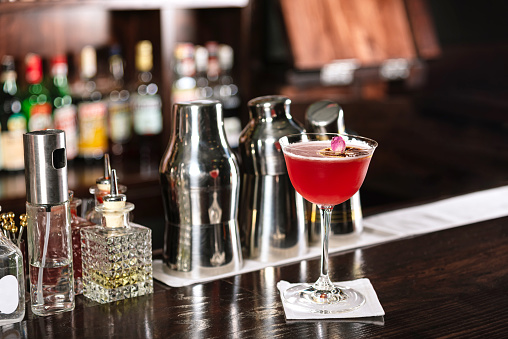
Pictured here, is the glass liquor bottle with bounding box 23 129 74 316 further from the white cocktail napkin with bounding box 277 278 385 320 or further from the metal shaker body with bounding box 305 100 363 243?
the metal shaker body with bounding box 305 100 363 243

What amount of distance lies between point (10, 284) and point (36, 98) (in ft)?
5.87

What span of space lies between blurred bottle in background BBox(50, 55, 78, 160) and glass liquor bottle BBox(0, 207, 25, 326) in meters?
1.69

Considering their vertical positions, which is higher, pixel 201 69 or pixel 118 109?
pixel 201 69

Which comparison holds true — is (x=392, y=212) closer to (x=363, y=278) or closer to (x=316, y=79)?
(x=363, y=278)

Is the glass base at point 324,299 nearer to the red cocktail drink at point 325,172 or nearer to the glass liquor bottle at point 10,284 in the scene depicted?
the red cocktail drink at point 325,172

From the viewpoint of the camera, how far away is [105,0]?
2426 millimetres

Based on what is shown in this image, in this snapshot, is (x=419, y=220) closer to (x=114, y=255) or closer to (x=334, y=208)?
(x=334, y=208)

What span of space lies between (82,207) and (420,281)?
0.54m

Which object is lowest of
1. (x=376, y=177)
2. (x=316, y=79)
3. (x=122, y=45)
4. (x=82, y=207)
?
(x=376, y=177)

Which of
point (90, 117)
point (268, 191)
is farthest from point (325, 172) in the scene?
point (90, 117)

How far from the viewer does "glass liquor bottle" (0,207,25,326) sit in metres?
0.86

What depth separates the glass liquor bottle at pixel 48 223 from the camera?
0.88 m

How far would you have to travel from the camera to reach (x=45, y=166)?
88 cm

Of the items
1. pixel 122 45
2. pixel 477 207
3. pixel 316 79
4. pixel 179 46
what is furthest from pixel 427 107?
pixel 477 207
